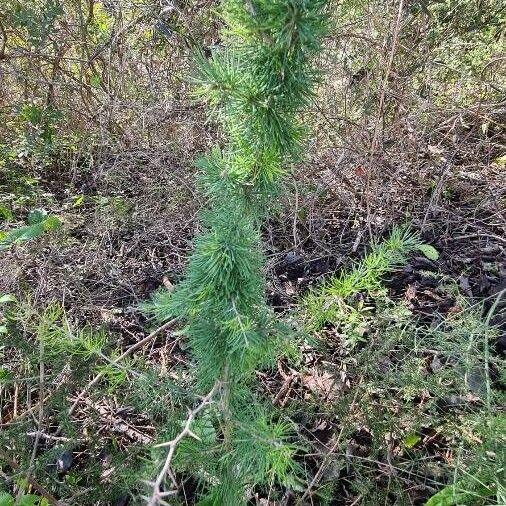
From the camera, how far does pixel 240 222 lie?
3.30 ft

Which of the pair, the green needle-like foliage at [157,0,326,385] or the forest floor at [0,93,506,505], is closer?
the green needle-like foliage at [157,0,326,385]

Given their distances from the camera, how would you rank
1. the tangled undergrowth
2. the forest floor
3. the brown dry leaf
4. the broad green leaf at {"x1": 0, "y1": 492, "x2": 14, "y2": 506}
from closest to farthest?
the broad green leaf at {"x1": 0, "y1": 492, "x2": 14, "y2": 506}, the tangled undergrowth, the brown dry leaf, the forest floor

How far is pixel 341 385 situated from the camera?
1.60m

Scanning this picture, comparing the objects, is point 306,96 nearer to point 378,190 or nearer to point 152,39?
point 378,190

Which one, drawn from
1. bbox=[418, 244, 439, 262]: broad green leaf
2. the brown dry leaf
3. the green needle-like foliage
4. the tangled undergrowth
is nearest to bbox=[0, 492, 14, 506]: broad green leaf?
the tangled undergrowth

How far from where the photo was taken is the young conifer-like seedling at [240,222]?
80 cm

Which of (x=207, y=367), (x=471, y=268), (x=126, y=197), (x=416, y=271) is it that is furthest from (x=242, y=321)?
(x=126, y=197)

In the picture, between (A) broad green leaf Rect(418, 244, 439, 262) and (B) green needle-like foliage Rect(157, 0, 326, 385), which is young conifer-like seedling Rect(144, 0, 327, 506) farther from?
(A) broad green leaf Rect(418, 244, 439, 262)

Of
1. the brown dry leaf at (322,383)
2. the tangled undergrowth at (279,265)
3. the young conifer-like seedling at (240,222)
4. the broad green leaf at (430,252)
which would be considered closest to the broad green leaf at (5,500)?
the tangled undergrowth at (279,265)

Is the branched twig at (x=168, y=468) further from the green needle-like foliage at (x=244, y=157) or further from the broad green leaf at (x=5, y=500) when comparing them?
the broad green leaf at (x=5, y=500)

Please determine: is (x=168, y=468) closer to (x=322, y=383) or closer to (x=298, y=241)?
(x=322, y=383)

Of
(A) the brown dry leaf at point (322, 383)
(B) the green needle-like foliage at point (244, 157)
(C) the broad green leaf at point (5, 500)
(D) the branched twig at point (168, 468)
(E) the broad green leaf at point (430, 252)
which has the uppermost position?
(B) the green needle-like foliage at point (244, 157)

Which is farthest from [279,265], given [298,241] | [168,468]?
[168,468]

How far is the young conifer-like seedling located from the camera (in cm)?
80
